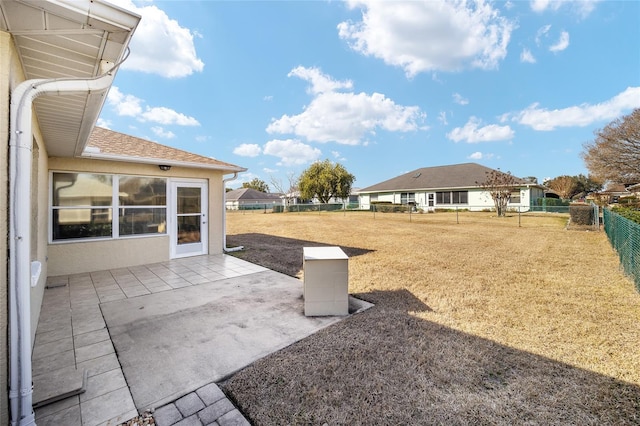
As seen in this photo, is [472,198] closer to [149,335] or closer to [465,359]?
[465,359]

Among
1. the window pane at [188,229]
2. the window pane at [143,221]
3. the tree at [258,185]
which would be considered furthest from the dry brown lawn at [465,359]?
the tree at [258,185]

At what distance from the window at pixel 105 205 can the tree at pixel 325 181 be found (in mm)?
29952

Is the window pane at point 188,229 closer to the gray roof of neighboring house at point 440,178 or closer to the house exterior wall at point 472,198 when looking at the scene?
the house exterior wall at point 472,198

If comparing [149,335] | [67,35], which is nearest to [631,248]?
[149,335]

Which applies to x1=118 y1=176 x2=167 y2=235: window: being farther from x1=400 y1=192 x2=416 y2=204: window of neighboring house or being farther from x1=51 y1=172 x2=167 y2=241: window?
x1=400 y1=192 x2=416 y2=204: window of neighboring house

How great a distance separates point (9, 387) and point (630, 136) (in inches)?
1344

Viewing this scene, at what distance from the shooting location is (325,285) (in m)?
3.84

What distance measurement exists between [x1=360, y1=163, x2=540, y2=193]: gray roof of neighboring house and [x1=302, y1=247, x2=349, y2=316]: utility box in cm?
2677

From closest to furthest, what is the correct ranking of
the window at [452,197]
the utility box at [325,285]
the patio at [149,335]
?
the patio at [149,335] → the utility box at [325,285] → the window at [452,197]

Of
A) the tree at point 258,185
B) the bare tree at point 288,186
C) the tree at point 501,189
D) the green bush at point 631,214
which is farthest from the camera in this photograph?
the tree at point 258,185

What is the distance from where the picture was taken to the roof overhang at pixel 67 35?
1578 mm

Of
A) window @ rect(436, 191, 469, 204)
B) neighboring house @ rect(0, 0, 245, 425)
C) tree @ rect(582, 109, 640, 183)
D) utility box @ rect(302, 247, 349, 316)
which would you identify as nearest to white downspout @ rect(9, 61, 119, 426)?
neighboring house @ rect(0, 0, 245, 425)

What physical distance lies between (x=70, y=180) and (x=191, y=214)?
2.65 m

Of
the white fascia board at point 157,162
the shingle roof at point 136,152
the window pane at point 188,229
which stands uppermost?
the shingle roof at point 136,152
